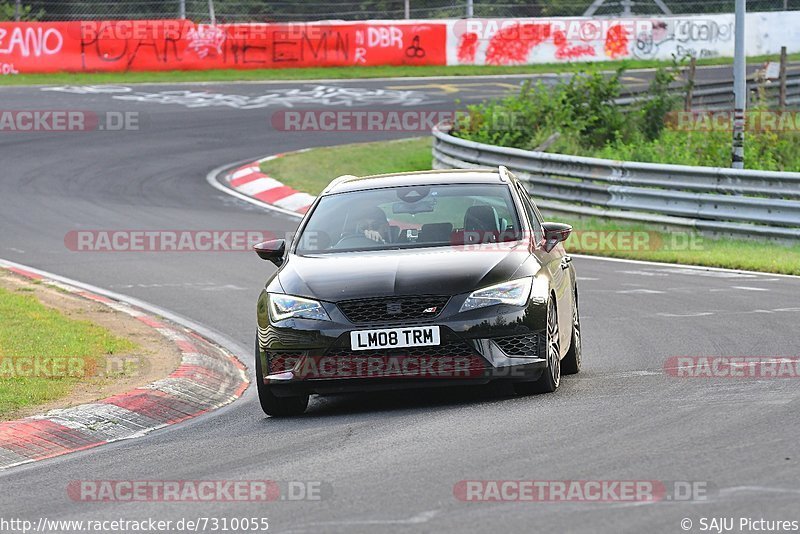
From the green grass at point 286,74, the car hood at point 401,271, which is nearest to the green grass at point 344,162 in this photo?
the green grass at point 286,74

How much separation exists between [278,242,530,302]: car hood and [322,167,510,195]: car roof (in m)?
0.93

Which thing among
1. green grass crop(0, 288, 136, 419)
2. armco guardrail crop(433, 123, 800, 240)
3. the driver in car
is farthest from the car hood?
armco guardrail crop(433, 123, 800, 240)

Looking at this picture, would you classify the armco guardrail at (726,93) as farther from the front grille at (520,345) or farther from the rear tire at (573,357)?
the front grille at (520,345)

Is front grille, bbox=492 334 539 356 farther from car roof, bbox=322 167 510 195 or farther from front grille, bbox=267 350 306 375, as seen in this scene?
car roof, bbox=322 167 510 195

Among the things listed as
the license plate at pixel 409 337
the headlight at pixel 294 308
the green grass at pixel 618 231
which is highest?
the headlight at pixel 294 308

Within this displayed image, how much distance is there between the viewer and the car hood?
8453 millimetres

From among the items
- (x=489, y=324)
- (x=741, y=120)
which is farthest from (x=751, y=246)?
(x=489, y=324)

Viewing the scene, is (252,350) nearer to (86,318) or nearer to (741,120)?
(86,318)

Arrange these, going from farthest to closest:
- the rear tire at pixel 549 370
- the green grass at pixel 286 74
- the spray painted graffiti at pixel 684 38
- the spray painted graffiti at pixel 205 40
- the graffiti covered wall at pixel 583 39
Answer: the spray painted graffiti at pixel 684 38, the graffiti covered wall at pixel 583 39, the spray painted graffiti at pixel 205 40, the green grass at pixel 286 74, the rear tire at pixel 549 370

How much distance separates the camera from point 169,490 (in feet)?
21.6

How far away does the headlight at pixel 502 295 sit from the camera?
8.42 metres

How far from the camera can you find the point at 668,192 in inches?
742

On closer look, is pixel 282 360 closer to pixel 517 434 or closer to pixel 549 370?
pixel 549 370

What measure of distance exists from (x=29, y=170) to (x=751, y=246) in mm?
13645
